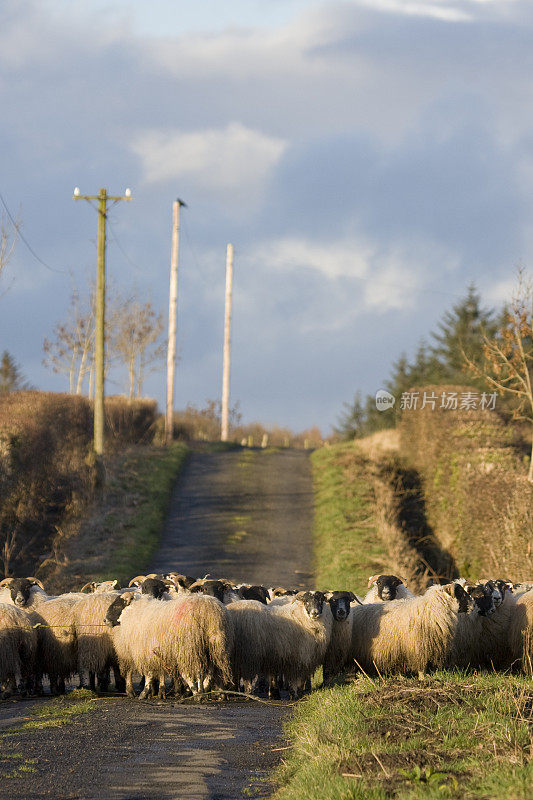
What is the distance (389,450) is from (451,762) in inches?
1158

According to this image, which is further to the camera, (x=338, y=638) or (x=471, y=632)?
(x=471, y=632)

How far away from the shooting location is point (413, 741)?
28.5 ft

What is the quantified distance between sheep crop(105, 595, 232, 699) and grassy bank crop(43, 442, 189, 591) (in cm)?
1095

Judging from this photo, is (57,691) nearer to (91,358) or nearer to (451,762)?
(451,762)

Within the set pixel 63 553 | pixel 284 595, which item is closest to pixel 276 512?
pixel 63 553

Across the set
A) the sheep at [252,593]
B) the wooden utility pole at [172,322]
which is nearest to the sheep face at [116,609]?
the sheep at [252,593]

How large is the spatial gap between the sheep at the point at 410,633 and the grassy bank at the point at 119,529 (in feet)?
37.1

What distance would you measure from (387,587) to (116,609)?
175 inches

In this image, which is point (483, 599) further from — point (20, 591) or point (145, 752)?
point (20, 591)

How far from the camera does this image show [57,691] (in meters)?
14.1

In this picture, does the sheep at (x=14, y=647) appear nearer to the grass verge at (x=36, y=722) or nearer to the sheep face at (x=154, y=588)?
the grass verge at (x=36, y=722)

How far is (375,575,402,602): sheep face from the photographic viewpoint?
16.0 m

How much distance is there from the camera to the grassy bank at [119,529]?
84.0ft

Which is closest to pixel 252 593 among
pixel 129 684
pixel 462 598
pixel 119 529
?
pixel 129 684
